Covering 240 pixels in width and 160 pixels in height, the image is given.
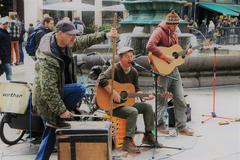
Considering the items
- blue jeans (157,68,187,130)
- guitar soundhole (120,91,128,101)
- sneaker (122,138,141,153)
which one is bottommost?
sneaker (122,138,141,153)

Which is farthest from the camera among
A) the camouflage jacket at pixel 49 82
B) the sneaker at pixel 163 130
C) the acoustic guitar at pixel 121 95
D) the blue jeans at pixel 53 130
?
the sneaker at pixel 163 130

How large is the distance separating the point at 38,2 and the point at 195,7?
14.4 metres

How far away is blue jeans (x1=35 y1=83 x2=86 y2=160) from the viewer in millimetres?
5602

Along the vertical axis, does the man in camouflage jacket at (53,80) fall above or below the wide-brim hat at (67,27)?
below

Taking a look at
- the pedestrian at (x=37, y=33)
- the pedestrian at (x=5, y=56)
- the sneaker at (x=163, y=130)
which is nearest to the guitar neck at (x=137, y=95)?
the sneaker at (x=163, y=130)

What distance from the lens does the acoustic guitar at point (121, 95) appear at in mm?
6730

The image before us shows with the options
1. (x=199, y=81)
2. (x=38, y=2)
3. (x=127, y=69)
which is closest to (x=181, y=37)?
(x=199, y=81)

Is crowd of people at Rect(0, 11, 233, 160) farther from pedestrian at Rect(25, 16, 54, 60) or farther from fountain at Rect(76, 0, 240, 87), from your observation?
fountain at Rect(76, 0, 240, 87)

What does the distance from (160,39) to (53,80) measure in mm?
2924

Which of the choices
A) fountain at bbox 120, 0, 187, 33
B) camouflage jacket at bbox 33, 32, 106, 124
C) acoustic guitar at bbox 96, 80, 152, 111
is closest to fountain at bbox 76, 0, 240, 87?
fountain at bbox 120, 0, 187, 33

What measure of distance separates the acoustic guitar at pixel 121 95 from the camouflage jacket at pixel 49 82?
1.30m

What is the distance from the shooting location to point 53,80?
207 inches

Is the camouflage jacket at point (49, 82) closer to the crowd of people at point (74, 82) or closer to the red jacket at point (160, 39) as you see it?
the crowd of people at point (74, 82)

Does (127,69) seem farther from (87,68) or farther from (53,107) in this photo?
(87,68)
